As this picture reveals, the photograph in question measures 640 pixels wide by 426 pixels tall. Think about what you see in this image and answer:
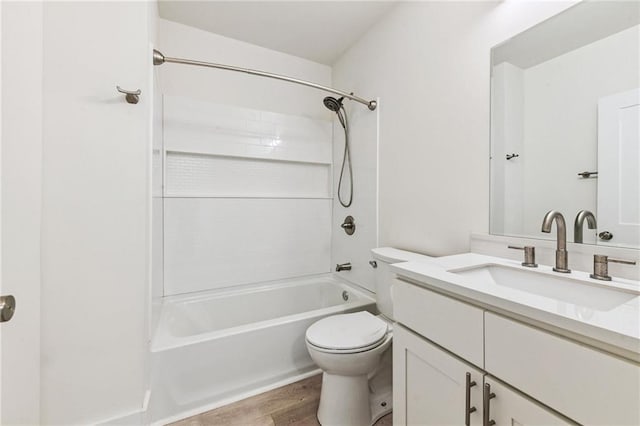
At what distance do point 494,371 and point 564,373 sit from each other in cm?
15

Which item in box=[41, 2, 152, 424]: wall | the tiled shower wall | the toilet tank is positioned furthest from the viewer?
the tiled shower wall

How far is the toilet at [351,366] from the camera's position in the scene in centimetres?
124

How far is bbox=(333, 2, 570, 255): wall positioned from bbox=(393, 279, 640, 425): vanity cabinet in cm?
66

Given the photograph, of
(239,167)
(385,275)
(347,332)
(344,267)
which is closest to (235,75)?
(239,167)

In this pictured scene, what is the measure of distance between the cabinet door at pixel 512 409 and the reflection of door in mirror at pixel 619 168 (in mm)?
640

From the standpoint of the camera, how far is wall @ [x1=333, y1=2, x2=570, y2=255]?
127 centimetres

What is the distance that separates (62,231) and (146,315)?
48 cm

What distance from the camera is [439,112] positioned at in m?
1.48

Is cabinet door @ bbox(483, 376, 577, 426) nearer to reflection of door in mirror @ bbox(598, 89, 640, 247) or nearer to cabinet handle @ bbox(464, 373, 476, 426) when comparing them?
cabinet handle @ bbox(464, 373, 476, 426)

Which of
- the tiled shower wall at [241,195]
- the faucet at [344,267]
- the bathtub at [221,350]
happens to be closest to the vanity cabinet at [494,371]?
the bathtub at [221,350]

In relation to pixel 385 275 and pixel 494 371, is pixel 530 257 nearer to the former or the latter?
pixel 494 371

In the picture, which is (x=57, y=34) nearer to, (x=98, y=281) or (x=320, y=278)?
(x=98, y=281)

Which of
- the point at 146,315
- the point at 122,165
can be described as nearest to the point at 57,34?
the point at 122,165

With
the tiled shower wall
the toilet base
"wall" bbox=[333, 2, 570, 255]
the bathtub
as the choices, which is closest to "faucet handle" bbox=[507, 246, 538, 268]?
"wall" bbox=[333, 2, 570, 255]
